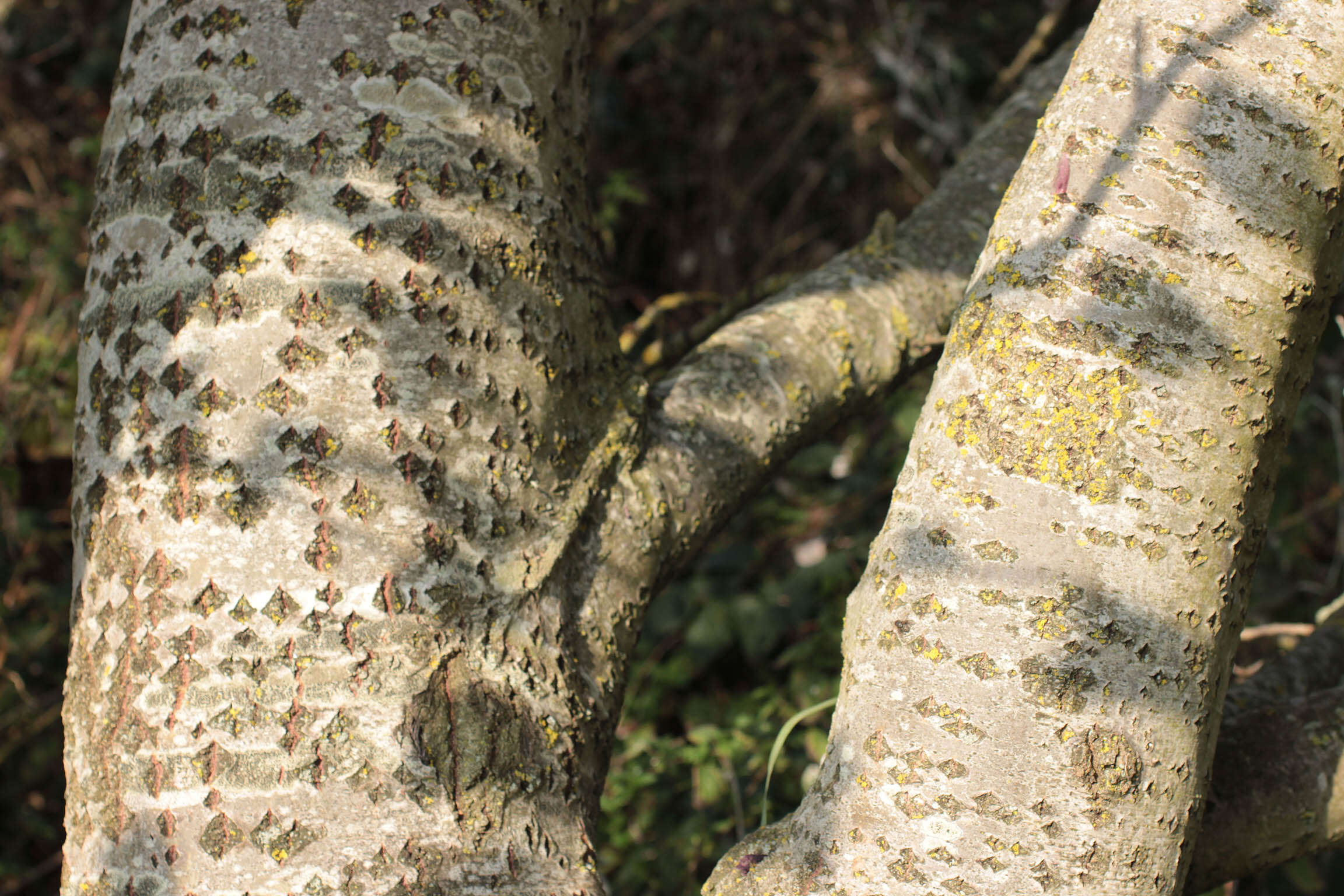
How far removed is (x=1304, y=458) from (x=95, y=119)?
5286 millimetres

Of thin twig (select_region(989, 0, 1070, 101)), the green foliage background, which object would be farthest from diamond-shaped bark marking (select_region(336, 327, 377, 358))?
thin twig (select_region(989, 0, 1070, 101))

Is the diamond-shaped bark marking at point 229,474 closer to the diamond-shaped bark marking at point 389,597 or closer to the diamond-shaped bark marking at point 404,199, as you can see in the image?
the diamond-shaped bark marking at point 389,597

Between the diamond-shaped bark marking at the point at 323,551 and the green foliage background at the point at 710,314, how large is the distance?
2.90 feet

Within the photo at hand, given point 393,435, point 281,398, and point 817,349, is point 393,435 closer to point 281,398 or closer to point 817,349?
point 281,398

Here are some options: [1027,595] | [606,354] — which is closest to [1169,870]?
[1027,595]

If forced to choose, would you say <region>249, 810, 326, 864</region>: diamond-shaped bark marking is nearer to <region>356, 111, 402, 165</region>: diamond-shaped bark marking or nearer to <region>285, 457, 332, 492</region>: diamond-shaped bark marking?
<region>285, 457, 332, 492</region>: diamond-shaped bark marking

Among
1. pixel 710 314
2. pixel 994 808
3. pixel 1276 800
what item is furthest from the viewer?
pixel 710 314

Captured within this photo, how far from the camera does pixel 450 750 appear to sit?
0.88 meters

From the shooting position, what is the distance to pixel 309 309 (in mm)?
902

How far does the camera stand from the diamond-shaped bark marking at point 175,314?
0.92 metres

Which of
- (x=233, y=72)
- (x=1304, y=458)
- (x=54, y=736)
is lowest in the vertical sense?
(x=54, y=736)

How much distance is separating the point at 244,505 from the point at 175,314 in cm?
21

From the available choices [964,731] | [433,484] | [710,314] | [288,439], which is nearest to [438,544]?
[433,484]

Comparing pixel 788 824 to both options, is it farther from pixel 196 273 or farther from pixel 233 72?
pixel 233 72
